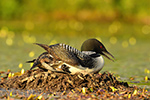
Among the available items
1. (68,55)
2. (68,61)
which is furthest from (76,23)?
(68,61)

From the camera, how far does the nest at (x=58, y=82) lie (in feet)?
26.0

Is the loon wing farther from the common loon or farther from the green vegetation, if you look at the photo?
the green vegetation

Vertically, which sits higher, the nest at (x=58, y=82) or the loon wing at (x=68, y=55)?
the loon wing at (x=68, y=55)

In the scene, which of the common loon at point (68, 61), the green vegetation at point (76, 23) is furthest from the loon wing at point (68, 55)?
the green vegetation at point (76, 23)

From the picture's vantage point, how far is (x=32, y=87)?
802 cm

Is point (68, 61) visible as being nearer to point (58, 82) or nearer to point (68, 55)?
point (68, 55)

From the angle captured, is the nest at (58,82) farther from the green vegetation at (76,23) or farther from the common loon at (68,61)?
the green vegetation at (76,23)

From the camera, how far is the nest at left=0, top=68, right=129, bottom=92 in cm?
791

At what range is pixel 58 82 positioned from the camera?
7965 millimetres

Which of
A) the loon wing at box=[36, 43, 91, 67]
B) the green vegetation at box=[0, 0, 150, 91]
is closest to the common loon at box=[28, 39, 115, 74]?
the loon wing at box=[36, 43, 91, 67]

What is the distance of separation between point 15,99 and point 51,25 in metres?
19.6

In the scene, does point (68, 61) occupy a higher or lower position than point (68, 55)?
lower

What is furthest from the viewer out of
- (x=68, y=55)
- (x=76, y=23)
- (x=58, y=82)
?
(x=76, y=23)

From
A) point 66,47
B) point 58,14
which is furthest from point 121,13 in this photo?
point 66,47
